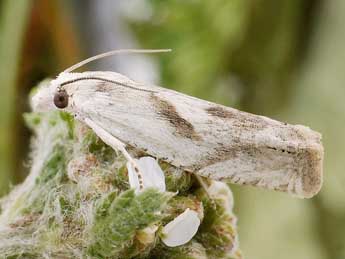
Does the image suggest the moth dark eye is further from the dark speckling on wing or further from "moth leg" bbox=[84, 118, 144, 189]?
the dark speckling on wing

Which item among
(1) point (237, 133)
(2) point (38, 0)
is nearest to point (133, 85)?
(1) point (237, 133)

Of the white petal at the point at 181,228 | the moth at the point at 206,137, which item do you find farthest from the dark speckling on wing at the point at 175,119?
the white petal at the point at 181,228

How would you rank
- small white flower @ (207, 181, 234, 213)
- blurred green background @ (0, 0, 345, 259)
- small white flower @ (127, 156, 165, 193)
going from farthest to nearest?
blurred green background @ (0, 0, 345, 259), small white flower @ (207, 181, 234, 213), small white flower @ (127, 156, 165, 193)

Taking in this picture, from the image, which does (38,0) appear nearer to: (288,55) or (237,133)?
(288,55)

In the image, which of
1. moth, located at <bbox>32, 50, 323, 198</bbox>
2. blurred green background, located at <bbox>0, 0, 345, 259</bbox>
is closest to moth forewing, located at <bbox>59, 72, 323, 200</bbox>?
moth, located at <bbox>32, 50, 323, 198</bbox>

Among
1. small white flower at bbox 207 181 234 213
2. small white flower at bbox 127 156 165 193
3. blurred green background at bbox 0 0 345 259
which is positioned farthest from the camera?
blurred green background at bbox 0 0 345 259

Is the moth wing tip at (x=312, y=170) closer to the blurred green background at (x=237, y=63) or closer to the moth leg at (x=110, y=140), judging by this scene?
the moth leg at (x=110, y=140)
